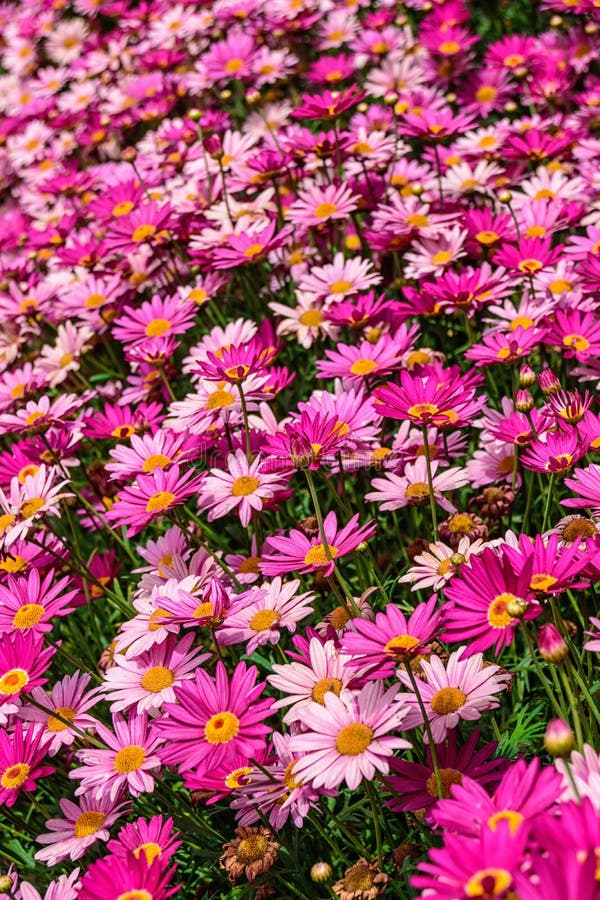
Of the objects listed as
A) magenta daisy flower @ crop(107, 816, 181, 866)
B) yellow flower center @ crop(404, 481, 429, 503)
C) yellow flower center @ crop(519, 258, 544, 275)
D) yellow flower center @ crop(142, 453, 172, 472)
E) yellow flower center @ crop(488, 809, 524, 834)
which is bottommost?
yellow flower center @ crop(519, 258, 544, 275)

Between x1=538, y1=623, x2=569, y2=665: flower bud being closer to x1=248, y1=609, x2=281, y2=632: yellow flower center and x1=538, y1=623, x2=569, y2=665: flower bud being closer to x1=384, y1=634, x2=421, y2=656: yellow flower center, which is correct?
x1=384, y1=634, x2=421, y2=656: yellow flower center

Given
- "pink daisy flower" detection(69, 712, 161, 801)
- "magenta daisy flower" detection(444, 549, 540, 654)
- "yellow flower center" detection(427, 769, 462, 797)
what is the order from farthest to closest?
1. "pink daisy flower" detection(69, 712, 161, 801)
2. "yellow flower center" detection(427, 769, 462, 797)
3. "magenta daisy flower" detection(444, 549, 540, 654)

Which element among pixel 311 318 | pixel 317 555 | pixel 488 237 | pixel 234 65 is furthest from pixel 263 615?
pixel 234 65

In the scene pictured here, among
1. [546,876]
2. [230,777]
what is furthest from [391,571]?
[546,876]

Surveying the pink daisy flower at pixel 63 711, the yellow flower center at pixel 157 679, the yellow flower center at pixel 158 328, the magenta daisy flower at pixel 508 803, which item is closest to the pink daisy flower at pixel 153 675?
the yellow flower center at pixel 157 679

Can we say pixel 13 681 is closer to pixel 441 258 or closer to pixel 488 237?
pixel 441 258

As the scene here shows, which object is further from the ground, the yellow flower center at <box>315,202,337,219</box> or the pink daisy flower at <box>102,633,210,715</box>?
the yellow flower center at <box>315,202,337,219</box>

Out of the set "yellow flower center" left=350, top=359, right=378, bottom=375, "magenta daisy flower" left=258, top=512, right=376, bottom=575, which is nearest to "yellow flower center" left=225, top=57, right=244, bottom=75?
"yellow flower center" left=350, top=359, right=378, bottom=375
